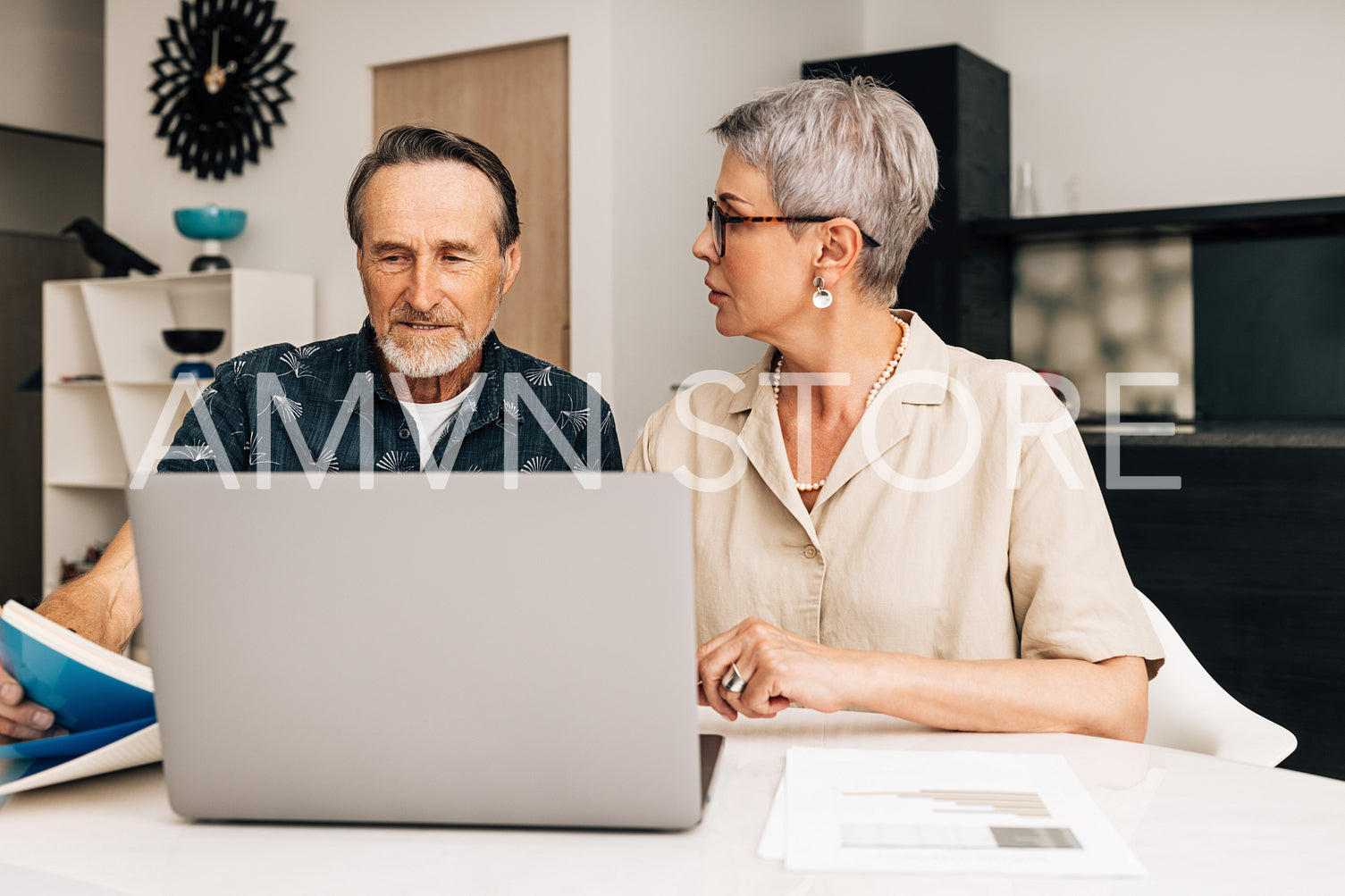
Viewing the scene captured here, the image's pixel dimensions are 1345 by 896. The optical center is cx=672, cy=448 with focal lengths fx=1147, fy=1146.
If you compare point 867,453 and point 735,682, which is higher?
point 867,453

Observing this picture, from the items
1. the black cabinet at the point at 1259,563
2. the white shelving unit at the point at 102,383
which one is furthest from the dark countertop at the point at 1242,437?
the white shelving unit at the point at 102,383

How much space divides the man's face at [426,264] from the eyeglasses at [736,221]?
43 centimetres

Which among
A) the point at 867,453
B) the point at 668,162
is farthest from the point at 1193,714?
the point at 668,162

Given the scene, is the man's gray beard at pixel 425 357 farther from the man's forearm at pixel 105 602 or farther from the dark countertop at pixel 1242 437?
the dark countertop at pixel 1242 437

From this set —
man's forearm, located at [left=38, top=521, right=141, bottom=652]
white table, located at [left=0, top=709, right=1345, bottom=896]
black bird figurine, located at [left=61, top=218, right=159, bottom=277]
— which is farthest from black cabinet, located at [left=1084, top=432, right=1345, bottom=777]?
black bird figurine, located at [left=61, top=218, right=159, bottom=277]

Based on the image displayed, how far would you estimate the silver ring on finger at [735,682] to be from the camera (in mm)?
1079

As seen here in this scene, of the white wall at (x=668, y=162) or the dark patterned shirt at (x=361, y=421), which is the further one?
the white wall at (x=668, y=162)

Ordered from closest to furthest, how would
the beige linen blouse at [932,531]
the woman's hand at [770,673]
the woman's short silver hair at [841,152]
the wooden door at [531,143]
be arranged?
the woman's hand at [770,673], the beige linen blouse at [932,531], the woman's short silver hair at [841,152], the wooden door at [531,143]

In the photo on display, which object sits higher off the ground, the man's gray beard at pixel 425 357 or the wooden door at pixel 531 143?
the wooden door at pixel 531 143

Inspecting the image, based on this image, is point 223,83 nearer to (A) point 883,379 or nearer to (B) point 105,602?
(B) point 105,602

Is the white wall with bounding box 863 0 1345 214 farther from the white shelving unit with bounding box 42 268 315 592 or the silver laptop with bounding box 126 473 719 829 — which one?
the silver laptop with bounding box 126 473 719 829

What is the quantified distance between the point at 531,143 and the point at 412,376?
2181mm

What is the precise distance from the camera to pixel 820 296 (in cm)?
153

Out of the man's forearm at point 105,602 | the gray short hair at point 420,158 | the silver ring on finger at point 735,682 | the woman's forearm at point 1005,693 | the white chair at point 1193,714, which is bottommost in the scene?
the white chair at point 1193,714
